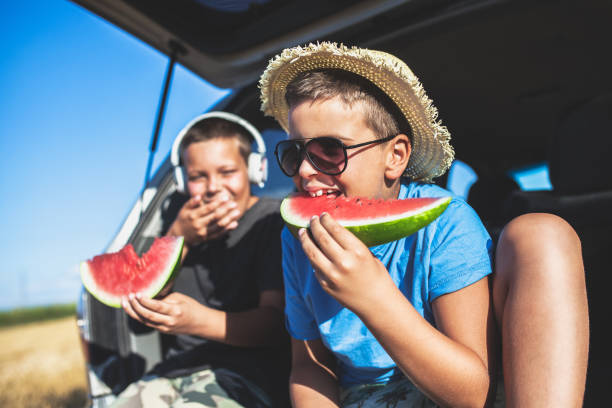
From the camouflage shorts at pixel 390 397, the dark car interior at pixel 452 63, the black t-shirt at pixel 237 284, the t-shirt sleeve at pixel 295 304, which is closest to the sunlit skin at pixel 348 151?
the t-shirt sleeve at pixel 295 304

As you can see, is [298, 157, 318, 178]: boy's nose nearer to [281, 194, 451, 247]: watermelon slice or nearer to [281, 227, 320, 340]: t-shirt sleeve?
[281, 194, 451, 247]: watermelon slice

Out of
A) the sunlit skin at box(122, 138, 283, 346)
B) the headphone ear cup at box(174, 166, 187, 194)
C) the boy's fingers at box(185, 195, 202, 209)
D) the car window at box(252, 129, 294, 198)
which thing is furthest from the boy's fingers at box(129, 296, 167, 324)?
the car window at box(252, 129, 294, 198)

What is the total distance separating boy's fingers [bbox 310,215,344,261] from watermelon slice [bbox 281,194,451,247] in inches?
4.8

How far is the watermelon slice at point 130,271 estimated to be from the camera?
1784 millimetres

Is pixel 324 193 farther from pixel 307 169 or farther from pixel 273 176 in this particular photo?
pixel 273 176

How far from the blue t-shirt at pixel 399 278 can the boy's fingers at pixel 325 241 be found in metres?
0.36

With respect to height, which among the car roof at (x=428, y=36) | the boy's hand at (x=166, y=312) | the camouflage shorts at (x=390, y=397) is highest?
the car roof at (x=428, y=36)

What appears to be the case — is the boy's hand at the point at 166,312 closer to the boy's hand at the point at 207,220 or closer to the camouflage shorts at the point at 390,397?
the boy's hand at the point at 207,220

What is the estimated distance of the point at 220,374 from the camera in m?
1.76

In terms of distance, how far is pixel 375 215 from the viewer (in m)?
1.15

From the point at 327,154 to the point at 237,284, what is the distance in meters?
1.05

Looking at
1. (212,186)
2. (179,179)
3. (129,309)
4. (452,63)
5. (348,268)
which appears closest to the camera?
(348,268)

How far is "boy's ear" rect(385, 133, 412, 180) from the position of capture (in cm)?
139

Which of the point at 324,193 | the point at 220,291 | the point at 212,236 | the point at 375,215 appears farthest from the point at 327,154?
the point at 220,291
